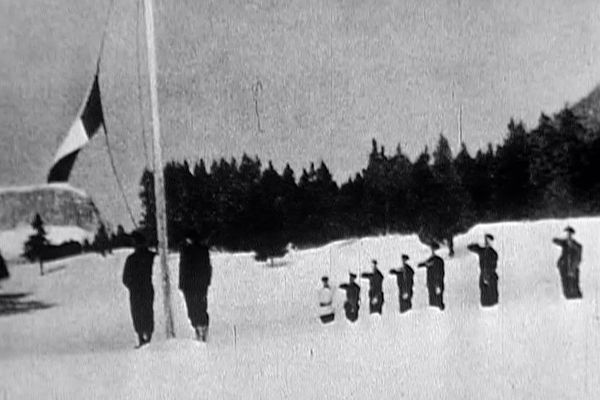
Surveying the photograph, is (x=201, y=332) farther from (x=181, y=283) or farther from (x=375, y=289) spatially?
(x=375, y=289)

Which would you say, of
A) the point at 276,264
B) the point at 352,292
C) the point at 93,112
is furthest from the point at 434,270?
the point at 93,112

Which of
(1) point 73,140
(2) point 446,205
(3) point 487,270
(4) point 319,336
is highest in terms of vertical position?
(1) point 73,140

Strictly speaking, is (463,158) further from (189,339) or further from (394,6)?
(189,339)

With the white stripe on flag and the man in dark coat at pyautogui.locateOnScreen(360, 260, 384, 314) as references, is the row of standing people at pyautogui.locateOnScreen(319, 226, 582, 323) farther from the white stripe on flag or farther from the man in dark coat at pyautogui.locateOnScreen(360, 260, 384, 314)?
the white stripe on flag

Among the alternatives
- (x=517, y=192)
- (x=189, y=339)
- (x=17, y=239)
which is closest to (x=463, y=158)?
(x=517, y=192)

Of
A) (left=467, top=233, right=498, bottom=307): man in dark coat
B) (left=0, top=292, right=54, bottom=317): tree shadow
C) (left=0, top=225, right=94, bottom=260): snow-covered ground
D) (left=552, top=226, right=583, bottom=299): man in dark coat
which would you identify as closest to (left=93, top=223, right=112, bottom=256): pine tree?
(left=0, top=225, right=94, bottom=260): snow-covered ground

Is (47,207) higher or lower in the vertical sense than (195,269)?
higher
